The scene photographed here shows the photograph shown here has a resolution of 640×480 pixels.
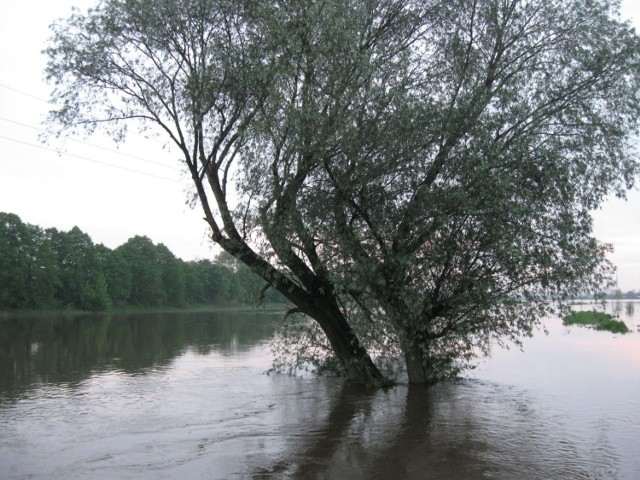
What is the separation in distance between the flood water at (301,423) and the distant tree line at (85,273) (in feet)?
84.8

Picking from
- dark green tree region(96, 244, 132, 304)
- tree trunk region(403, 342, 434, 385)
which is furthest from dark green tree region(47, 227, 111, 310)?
tree trunk region(403, 342, 434, 385)

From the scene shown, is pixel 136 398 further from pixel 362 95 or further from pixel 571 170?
pixel 571 170

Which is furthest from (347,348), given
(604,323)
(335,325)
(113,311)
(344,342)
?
(113,311)

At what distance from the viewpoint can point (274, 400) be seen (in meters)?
16.4

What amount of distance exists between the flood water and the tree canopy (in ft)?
7.92

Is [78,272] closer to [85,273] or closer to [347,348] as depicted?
[85,273]

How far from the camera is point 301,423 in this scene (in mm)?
13336

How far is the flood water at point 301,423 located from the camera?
32.0 ft

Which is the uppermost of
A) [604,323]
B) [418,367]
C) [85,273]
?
[85,273]

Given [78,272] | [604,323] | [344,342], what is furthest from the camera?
[78,272]

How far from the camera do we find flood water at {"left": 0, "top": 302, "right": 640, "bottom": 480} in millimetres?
9742

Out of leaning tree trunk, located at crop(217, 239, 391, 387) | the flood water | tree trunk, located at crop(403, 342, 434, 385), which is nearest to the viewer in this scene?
the flood water

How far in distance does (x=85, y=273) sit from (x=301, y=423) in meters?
72.7

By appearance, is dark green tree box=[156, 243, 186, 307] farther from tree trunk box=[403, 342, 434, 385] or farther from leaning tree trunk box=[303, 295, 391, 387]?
tree trunk box=[403, 342, 434, 385]
